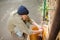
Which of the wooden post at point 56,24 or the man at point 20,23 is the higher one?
the wooden post at point 56,24

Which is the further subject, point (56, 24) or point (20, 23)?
point (20, 23)

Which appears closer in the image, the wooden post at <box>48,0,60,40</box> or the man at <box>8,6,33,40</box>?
the wooden post at <box>48,0,60,40</box>

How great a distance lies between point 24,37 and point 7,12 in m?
4.01

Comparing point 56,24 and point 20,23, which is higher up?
point 56,24

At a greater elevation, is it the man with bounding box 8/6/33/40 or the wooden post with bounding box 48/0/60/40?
the wooden post with bounding box 48/0/60/40

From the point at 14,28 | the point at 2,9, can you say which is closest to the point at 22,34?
the point at 14,28

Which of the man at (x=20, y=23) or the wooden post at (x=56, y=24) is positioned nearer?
the wooden post at (x=56, y=24)

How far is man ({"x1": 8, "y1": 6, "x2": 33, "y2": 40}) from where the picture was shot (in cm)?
279

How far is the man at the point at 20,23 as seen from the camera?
9.16ft

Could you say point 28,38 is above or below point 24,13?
below

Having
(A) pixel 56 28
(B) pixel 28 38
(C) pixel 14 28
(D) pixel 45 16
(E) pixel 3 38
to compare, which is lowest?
(E) pixel 3 38

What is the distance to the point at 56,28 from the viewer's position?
2.25 feet

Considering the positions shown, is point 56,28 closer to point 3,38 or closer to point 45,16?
point 45,16

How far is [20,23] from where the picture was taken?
9.18 ft
